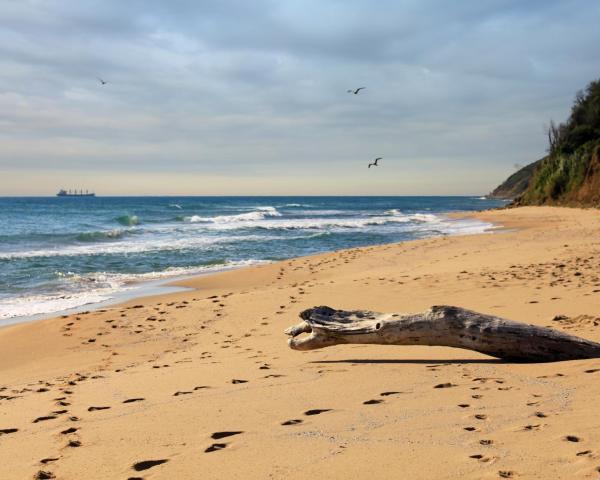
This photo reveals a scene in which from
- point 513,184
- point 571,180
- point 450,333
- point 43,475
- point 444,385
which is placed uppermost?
point 513,184

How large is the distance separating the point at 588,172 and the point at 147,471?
147 feet

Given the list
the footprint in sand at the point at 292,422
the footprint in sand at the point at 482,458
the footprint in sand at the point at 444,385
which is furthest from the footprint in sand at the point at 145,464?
the footprint in sand at the point at 444,385

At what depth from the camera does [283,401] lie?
4.55m

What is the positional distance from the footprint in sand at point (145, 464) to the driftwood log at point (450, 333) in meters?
2.94

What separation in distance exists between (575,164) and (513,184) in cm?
10296

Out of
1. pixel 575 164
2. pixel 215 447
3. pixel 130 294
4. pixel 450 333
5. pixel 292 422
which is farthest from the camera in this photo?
pixel 575 164

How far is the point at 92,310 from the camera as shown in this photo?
11.4 m

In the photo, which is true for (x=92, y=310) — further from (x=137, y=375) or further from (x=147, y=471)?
(x=147, y=471)

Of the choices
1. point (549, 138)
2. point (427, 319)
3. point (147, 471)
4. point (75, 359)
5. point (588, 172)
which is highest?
point (549, 138)

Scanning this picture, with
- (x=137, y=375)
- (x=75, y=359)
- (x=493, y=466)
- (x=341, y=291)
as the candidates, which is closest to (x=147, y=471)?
(x=493, y=466)

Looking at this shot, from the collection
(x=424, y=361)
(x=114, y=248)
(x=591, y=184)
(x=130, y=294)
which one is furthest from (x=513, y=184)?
(x=424, y=361)

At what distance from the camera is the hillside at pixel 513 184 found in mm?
130625

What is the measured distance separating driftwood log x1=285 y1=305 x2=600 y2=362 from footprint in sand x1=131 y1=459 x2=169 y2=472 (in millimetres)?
2935

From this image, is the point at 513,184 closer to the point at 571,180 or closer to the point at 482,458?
the point at 571,180
